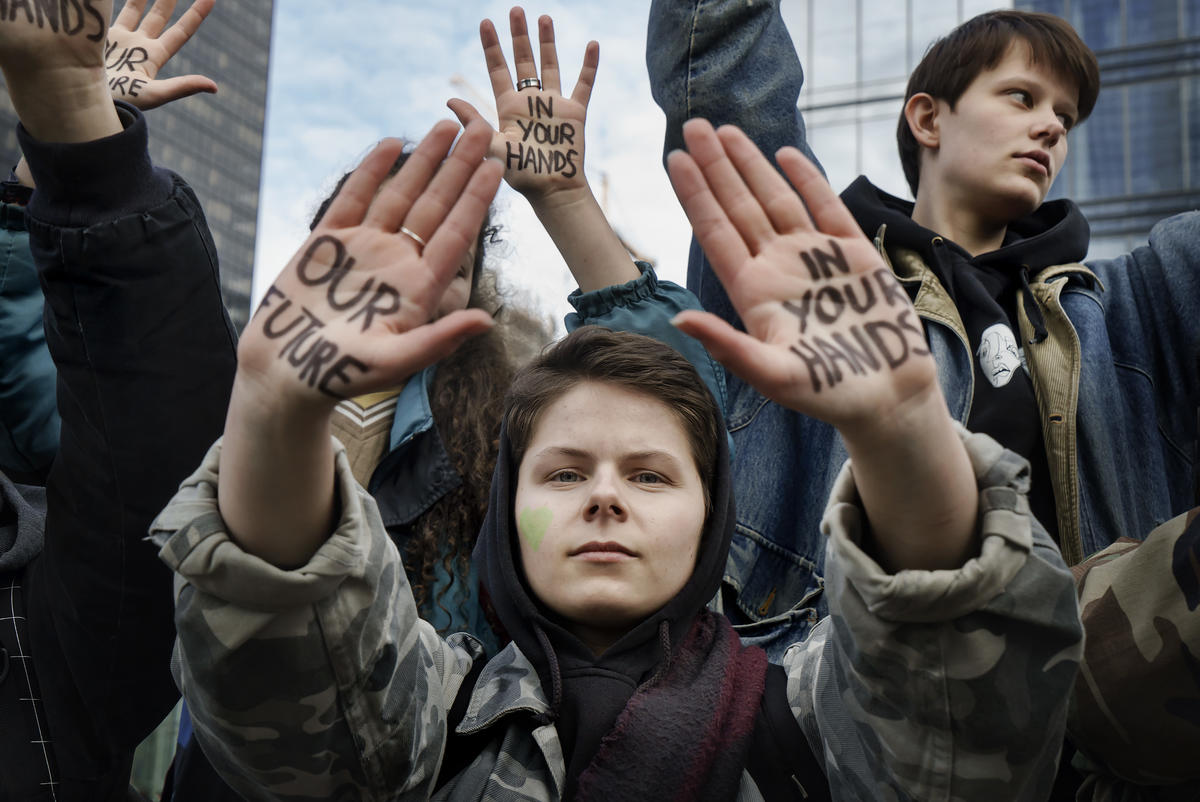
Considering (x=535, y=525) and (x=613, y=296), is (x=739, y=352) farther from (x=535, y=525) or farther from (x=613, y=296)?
(x=613, y=296)

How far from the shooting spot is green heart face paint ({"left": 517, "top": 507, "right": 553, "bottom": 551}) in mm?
2123

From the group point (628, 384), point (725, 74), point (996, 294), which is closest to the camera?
point (628, 384)

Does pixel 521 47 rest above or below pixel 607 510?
above

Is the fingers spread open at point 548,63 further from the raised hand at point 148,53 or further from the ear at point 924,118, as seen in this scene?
the ear at point 924,118

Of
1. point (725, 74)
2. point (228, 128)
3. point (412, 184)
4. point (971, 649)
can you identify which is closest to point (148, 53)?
point (725, 74)

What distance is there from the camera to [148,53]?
295cm

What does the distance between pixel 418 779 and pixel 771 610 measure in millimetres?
1123

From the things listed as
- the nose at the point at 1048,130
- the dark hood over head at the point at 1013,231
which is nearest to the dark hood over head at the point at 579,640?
the dark hood over head at the point at 1013,231

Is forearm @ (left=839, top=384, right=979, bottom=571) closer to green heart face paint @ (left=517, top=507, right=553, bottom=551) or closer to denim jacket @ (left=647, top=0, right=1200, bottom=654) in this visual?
green heart face paint @ (left=517, top=507, right=553, bottom=551)

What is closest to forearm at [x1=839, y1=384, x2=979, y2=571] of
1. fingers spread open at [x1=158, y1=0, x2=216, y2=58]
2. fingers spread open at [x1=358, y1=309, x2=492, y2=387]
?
fingers spread open at [x1=358, y1=309, x2=492, y2=387]

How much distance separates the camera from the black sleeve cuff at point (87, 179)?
Result: 2074 mm

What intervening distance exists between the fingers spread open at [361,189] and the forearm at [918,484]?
762mm

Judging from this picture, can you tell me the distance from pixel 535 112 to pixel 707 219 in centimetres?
138

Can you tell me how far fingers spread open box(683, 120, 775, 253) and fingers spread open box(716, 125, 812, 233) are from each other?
11 millimetres
